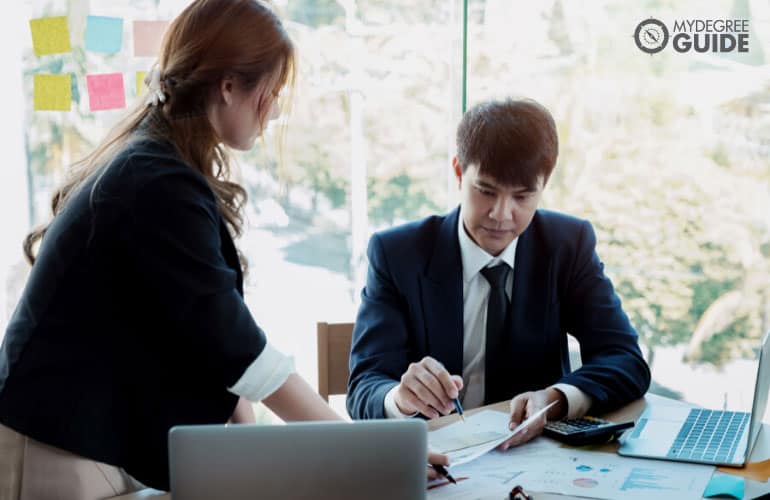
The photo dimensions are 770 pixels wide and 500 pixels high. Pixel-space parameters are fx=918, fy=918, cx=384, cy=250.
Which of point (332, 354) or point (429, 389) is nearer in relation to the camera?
point (429, 389)

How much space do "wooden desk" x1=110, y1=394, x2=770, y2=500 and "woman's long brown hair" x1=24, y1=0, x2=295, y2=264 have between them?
0.44m

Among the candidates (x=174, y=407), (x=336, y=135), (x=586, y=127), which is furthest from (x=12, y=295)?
(x=586, y=127)

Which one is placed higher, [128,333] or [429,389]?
[128,333]

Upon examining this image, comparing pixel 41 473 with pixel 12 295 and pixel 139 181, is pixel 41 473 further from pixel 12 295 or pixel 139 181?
pixel 12 295

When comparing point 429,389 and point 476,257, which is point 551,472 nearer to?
Result: point 429,389

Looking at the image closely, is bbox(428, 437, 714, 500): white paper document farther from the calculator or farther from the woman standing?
the woman standing

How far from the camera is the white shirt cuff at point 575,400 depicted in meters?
1.65

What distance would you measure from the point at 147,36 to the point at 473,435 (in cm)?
163

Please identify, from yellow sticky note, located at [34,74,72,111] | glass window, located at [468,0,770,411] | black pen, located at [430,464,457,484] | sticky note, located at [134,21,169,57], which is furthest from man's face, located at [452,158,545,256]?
yellow sticky note, located at [34,74,72,111]

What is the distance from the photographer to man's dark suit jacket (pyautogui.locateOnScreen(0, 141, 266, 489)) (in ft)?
4.22

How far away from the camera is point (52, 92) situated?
2.61 metres

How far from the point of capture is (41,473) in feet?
4.22

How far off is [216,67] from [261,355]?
43 centimetres

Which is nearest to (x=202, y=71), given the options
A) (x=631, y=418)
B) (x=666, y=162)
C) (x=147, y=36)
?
(x=631, y=418)
